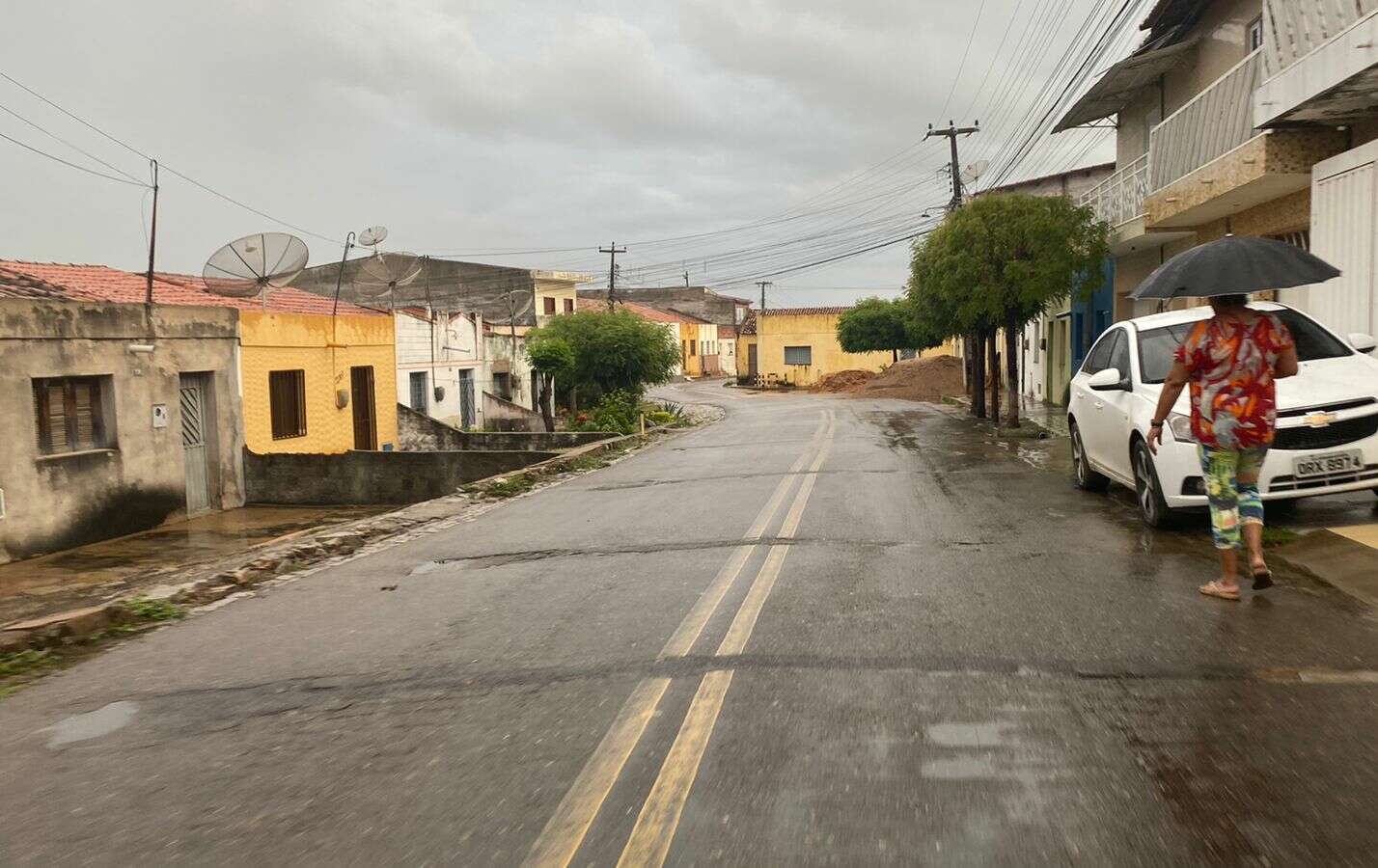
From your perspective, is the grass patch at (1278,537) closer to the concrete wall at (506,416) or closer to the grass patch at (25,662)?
the grass patch at (25,662)

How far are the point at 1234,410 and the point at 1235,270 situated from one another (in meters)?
1.10

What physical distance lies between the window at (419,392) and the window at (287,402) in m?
8.02

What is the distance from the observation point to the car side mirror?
9188 millimetres

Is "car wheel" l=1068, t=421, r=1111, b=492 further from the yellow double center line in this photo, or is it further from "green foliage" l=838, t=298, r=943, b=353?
"green foliage" l=838, t=298, r=943, b=353

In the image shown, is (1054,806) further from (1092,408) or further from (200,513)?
(200,513)

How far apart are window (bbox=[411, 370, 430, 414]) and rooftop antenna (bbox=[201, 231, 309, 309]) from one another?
10342 mm

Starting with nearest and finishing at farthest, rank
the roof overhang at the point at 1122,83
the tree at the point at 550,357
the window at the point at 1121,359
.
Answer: the window at the point at 1121,359, the roof overhang at the point at 1122,83, the tree at the point at 550,357

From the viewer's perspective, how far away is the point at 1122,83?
23.9m

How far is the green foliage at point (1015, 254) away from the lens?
22.8 metres

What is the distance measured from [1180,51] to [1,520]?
71.5 ft

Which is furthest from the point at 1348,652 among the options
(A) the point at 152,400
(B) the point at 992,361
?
(B) the point at 992,361

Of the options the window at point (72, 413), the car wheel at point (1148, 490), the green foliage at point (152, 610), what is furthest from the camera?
the window at point (72, 413)

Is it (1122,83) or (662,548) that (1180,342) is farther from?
(1122,83)

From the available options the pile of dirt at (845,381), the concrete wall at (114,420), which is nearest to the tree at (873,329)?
the pile of dirt at (845,381)
